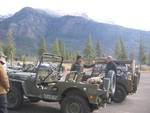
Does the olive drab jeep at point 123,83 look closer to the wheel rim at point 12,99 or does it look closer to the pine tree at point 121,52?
the wheel rim at point 12,99

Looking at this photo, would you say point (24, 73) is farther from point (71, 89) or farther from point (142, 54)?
point (142, 54)

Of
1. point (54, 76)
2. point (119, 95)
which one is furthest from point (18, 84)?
point (119, 95)

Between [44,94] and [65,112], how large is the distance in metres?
0.93

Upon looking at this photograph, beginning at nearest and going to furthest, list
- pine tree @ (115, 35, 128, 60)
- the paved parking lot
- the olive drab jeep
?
the paved parking lot → the olive drab jeep → pine tree @ (115, 35, 128, 60)

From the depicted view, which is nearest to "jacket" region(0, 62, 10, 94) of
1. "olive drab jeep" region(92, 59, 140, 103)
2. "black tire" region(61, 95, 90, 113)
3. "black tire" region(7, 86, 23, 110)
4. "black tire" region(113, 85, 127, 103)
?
"black tire" region(61, 95, 90, 113)

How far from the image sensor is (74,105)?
921 centimetres

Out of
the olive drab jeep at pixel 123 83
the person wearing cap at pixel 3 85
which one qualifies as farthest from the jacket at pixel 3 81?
the olive drab jeep at pixel 123 83

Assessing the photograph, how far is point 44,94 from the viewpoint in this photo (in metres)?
9.73

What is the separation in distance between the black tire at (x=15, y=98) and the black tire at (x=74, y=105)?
4.99ft

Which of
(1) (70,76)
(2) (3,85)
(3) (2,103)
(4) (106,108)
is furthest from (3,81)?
(4) (106,108)

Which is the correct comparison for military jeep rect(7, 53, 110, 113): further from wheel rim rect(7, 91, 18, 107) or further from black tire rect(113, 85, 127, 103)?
black tire rect(113, 85, 127, 103)

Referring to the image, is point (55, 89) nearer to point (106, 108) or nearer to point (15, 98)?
point (15, 98)

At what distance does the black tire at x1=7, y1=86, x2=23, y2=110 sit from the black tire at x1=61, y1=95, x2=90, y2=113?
152cm

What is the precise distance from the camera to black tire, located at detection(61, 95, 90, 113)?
9.07 meters
